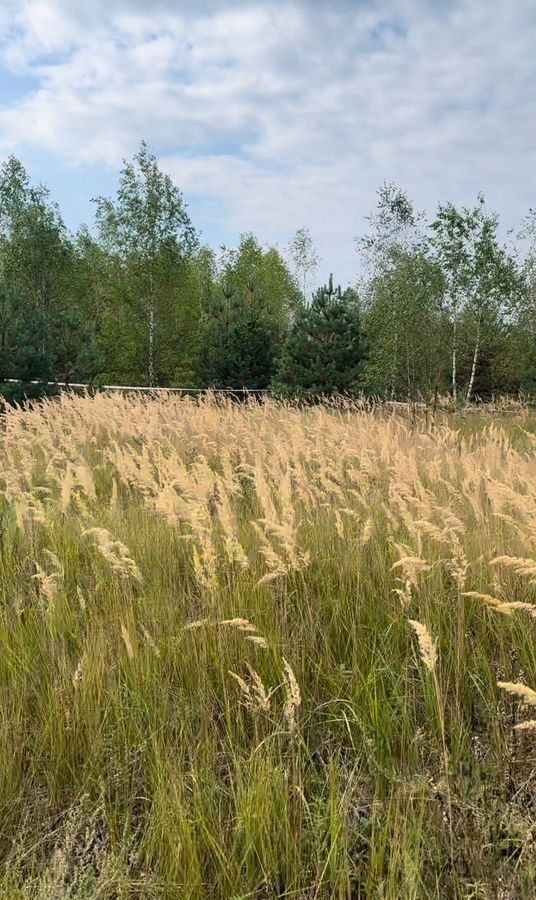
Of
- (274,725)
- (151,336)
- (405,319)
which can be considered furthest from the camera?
(151,336)

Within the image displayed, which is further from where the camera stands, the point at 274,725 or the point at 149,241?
the point at 149,241

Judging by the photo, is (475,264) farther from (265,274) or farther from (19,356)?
(265,274)

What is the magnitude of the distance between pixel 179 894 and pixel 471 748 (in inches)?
38.3

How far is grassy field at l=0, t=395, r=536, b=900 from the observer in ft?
4.56

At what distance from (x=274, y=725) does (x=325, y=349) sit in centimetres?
1359

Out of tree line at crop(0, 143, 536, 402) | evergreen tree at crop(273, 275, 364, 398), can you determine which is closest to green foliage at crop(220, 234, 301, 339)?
tree line at crop(0, 143, 536, 402)

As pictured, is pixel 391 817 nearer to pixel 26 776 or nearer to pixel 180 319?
pixel 26 776

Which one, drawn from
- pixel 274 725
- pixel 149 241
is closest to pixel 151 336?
pixel 149 241

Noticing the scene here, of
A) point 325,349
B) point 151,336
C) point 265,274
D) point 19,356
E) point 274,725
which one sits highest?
point 265,274

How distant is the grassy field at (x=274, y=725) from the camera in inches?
54.7

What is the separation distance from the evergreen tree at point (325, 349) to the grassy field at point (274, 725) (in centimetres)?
1195

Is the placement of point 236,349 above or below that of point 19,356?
above

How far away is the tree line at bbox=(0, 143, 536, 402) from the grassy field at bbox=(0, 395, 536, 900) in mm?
12077

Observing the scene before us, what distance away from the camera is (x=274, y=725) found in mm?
1859
